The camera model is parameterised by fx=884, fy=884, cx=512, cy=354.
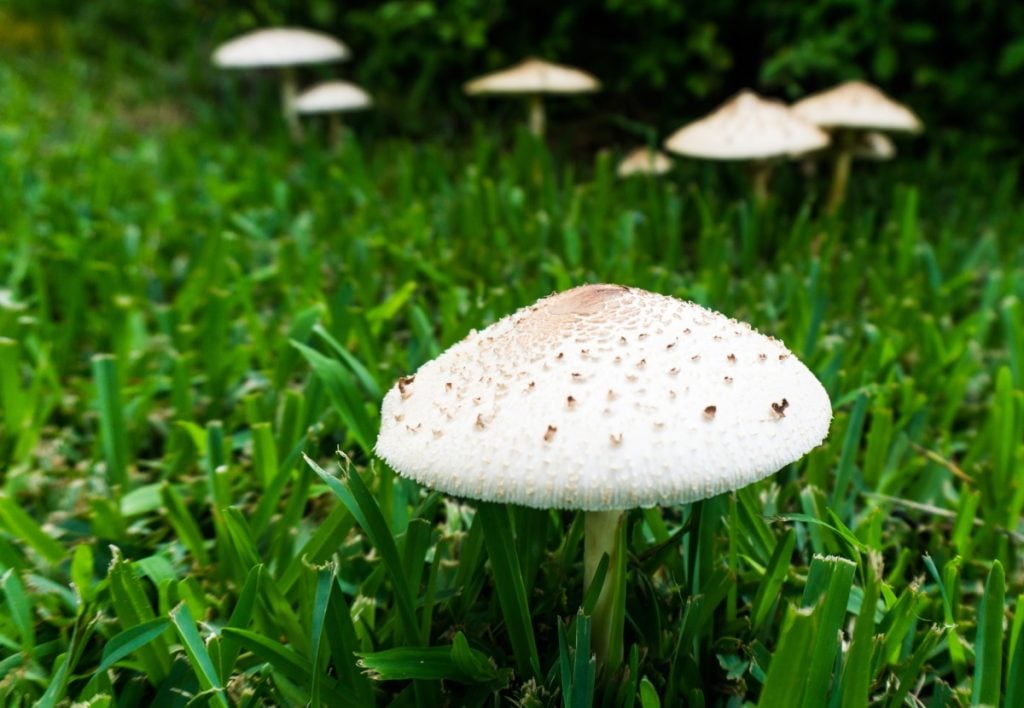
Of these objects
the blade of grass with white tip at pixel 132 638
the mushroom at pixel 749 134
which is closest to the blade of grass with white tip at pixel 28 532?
the blade of grass with white tip at pixel 132 638

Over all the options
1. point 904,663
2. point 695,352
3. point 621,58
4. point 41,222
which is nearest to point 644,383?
point 695,352

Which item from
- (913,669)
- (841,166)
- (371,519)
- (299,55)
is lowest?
(913,669)

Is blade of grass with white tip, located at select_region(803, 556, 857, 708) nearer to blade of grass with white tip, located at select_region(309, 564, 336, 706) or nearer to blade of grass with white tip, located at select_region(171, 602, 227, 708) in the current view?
blade of grass with white tip, located at select_region(309, 564, 336, 706)

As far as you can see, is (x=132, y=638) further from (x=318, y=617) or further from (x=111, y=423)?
(x=111, y=423)

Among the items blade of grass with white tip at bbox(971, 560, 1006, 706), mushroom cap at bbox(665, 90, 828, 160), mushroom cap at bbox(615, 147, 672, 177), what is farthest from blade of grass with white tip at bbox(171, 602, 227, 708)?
mushroom cap at bbox(615, 147, 672, 177)

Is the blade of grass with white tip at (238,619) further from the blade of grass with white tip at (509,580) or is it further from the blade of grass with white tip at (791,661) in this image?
the blade of grass with white tip at (791,661)

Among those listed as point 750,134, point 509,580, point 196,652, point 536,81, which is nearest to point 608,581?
point 509,580
